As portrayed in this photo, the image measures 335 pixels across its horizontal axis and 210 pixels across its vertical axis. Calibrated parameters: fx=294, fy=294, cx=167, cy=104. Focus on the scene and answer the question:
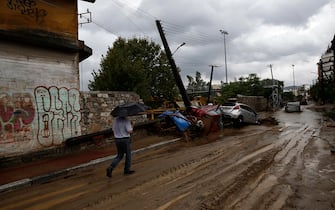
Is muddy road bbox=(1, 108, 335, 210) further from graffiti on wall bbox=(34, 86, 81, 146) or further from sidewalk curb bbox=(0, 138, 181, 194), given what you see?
graffiti on wall bbox=(34, 86, 81, 146)

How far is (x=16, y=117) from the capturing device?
29.2 ft

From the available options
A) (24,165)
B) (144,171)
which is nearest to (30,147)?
(24,165)

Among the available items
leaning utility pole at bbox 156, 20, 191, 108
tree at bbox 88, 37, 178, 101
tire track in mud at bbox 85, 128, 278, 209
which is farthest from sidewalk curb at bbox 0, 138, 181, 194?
tree at bbox 88, 37, 178, 101

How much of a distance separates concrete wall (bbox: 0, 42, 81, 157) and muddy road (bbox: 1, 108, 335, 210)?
2266mm

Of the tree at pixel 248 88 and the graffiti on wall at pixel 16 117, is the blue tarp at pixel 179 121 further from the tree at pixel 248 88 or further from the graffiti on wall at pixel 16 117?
the tree at pixel 248 88

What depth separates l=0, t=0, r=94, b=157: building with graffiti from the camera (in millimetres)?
8750

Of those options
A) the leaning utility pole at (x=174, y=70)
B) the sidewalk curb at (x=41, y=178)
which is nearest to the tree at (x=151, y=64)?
the leaning utility pole at (x=174, y=70)

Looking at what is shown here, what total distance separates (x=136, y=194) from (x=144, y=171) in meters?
2.09

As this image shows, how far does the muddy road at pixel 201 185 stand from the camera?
5.13 meters

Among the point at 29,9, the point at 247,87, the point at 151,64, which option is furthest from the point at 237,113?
the point at 247,87

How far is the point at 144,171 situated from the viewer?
780 cm

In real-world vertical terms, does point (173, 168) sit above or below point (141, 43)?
below

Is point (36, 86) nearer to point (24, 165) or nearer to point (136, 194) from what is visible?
point (24, 165)

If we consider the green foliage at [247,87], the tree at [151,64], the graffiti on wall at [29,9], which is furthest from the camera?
the green foliage at [247,87]
